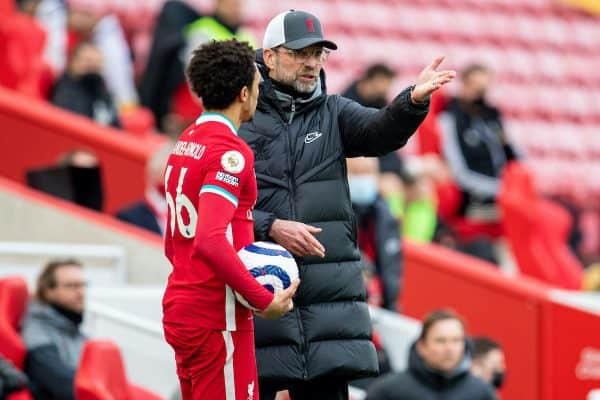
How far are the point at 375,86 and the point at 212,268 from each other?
6.64 meters

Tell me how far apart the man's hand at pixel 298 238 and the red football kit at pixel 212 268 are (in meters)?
0.19

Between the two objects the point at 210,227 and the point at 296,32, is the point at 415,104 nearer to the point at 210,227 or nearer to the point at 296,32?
the point at 296,32

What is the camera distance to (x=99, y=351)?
685 centimetres

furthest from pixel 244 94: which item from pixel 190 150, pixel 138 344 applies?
pixel 138 344

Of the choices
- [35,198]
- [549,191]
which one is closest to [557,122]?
[549,191]

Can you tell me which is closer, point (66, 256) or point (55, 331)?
point (55, 331)

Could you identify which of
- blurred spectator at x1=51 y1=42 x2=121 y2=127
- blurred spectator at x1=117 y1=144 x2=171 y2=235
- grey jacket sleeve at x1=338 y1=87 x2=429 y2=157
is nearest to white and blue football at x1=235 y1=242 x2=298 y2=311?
grey jacket sleeve at x1=338 y1=87 x2=429 y2=157

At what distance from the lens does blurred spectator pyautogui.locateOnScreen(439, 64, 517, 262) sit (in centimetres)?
1188

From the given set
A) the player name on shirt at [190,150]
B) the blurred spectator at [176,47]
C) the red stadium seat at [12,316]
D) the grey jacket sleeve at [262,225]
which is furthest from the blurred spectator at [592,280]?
the player name on shirt at [190,150]

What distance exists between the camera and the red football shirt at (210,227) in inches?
183

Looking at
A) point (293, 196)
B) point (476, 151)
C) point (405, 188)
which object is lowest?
point (293, 196)

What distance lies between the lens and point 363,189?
8828 mm

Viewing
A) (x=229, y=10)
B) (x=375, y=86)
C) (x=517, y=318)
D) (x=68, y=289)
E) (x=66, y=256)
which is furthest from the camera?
(x=229, y=10)

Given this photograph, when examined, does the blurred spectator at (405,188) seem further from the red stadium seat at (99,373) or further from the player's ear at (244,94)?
the player's ear at (244,94)
